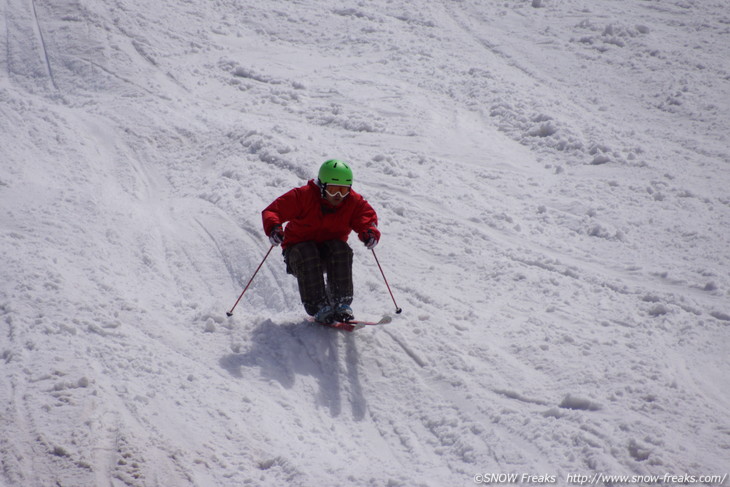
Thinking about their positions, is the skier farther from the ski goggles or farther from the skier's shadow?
the skier's shadow

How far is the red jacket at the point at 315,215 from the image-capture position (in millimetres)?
5648

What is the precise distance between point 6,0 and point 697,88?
12964 millimetres

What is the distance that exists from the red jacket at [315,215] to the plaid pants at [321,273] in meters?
0.15

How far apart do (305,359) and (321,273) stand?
75cm

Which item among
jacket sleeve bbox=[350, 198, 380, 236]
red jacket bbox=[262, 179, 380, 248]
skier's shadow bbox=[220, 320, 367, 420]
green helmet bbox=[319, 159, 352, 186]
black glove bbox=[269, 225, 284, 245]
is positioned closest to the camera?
skier's shadow bbox=[220, 320, 367, 420]

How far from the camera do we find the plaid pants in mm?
5586

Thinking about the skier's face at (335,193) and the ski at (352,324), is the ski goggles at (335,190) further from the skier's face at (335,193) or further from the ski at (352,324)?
the ski at (352,324)

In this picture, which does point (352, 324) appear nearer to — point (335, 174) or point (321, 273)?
point (321, 273)

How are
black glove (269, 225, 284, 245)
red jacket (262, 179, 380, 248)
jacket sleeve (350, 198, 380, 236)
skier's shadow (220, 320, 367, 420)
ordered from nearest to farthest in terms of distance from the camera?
skier's shadow (220, 320, 367, 420), black glove (269, 225, 284, 245), red jacket (262, 179, 380, 248), jacket sleeve (350, 198, 380, 236)

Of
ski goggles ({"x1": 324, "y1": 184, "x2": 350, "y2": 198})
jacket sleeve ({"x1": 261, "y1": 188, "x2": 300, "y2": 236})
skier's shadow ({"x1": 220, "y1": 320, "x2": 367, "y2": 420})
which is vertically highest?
ski goggles ({"x1": 324, "y1": 184, "x2": 350, "y2": 198})

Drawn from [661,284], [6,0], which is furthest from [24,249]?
[6,0]

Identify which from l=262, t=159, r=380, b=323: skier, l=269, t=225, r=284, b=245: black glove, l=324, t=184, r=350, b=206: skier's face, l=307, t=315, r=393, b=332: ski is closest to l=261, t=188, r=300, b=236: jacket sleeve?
l=262, t=159, r=380, b=323: skier

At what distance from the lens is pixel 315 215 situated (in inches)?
225

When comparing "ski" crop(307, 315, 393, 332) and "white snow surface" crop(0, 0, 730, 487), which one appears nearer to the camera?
"white snow surface" crop(0, 0, 730, 487)
